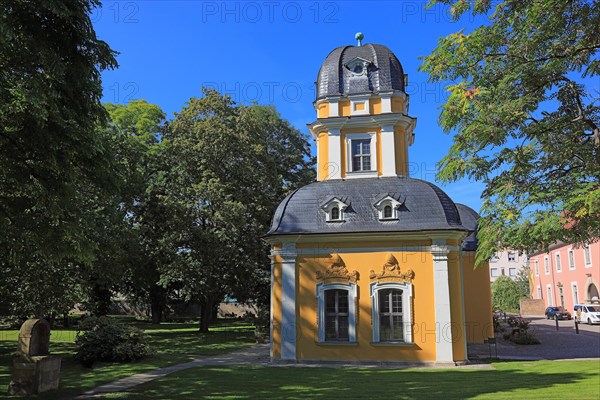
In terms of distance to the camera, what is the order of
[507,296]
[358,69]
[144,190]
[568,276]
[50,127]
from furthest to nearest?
1. [507,296]
2. [568,276]
3. [144,190]
4. [358,69]
5. [50,127]

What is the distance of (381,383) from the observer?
46.6 ft

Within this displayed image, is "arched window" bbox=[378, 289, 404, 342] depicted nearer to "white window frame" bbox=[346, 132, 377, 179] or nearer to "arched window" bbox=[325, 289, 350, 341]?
"arched window" bbox=[325, 289, 350, 341]

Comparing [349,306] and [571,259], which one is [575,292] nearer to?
[571,259]

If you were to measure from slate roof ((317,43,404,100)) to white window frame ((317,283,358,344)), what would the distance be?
9139 millimetres

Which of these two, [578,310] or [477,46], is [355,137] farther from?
[578,310]

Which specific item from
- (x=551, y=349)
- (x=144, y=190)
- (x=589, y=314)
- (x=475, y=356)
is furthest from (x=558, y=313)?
(x=144, y=190)

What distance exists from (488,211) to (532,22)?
2.98 m

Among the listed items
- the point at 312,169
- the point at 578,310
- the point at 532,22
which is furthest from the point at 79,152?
the point at 578,310

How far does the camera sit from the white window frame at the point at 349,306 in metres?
19.2

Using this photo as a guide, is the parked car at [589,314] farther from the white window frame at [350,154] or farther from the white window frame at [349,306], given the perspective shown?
the white window frame at [349,306]

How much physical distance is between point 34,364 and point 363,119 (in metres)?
16.1

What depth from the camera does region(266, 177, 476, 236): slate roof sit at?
1934 cm

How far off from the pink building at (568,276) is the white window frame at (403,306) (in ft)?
86.1

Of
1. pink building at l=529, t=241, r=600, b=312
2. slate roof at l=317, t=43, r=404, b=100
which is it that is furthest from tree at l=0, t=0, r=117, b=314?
pink building at l=529, t=241, r=600, b=312
